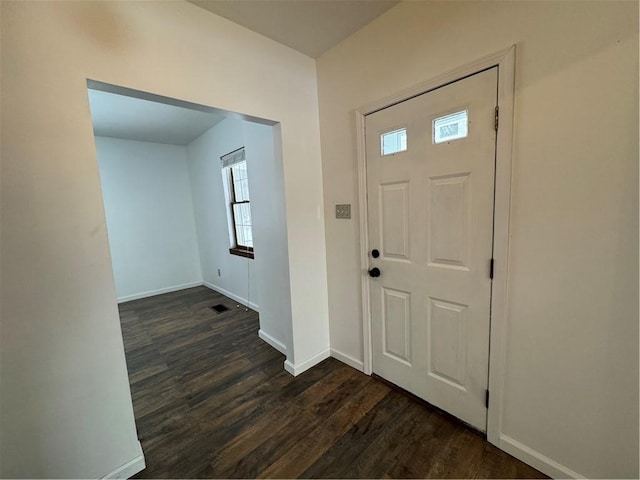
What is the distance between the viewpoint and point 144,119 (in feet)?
10.9

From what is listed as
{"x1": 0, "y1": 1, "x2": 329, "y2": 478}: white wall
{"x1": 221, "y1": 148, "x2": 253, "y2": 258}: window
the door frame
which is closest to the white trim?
{"x1": 221, "y1": 148, "x2": 253, "y2": 258}: window

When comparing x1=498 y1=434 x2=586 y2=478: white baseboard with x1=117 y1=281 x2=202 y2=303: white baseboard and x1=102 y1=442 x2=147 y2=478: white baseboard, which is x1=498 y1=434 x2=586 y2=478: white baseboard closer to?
x1=102 y1=442 x2=147 y2=478: white baseboard

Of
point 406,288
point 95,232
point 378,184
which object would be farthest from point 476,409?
point 95,232

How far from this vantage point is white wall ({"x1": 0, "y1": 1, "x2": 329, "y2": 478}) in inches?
42.3

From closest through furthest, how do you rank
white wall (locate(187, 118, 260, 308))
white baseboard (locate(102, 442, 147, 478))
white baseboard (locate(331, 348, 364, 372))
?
white baseboard (locate(102, 442, 147, 478)), white baseboard (locate(331, 348, 364, 372)), white wall (locate(187, 118, 260, 308))

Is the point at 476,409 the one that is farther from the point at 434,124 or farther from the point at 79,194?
the point at 79,194

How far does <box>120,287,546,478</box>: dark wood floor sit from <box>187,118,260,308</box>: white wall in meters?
1.34

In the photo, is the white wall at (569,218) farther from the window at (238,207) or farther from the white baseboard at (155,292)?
the white baseboard at (155,292)

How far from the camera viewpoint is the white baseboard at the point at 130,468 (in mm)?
1355

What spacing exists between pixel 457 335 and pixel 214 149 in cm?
393

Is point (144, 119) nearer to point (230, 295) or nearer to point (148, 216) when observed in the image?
point (148, 216)

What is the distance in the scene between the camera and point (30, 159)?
110cm

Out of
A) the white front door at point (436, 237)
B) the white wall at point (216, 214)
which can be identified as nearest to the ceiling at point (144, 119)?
the white wall at point (216, 214)

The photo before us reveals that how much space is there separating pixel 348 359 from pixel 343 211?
130 cm
